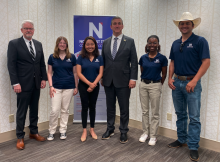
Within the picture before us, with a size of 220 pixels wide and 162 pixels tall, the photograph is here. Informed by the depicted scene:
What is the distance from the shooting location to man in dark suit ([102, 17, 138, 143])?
2.61 metres

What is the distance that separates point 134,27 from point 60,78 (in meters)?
1.68

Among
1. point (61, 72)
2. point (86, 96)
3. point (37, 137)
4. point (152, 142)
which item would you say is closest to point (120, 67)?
point (86, 96)

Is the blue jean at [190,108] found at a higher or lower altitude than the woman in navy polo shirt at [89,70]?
lower

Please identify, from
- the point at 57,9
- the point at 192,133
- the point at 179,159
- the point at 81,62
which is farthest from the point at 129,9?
the point at 179,159

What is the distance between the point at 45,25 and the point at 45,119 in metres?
1.69

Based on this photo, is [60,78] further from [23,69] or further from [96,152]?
[96,152]

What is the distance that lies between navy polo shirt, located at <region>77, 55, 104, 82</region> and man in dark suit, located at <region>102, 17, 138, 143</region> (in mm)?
152

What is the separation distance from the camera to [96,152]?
239cm

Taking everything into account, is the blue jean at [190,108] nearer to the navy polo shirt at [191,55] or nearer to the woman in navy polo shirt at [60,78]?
the navy polo shirt at [191,55]

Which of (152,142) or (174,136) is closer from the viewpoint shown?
(152,142)

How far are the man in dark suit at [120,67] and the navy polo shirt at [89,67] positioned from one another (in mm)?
152

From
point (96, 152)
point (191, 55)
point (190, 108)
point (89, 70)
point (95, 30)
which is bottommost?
point (96, 152)

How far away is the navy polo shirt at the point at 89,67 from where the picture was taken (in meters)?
2.62

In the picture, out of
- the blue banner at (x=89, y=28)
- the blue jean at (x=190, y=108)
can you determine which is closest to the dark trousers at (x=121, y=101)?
the blue jean at (x=190, y=108)
